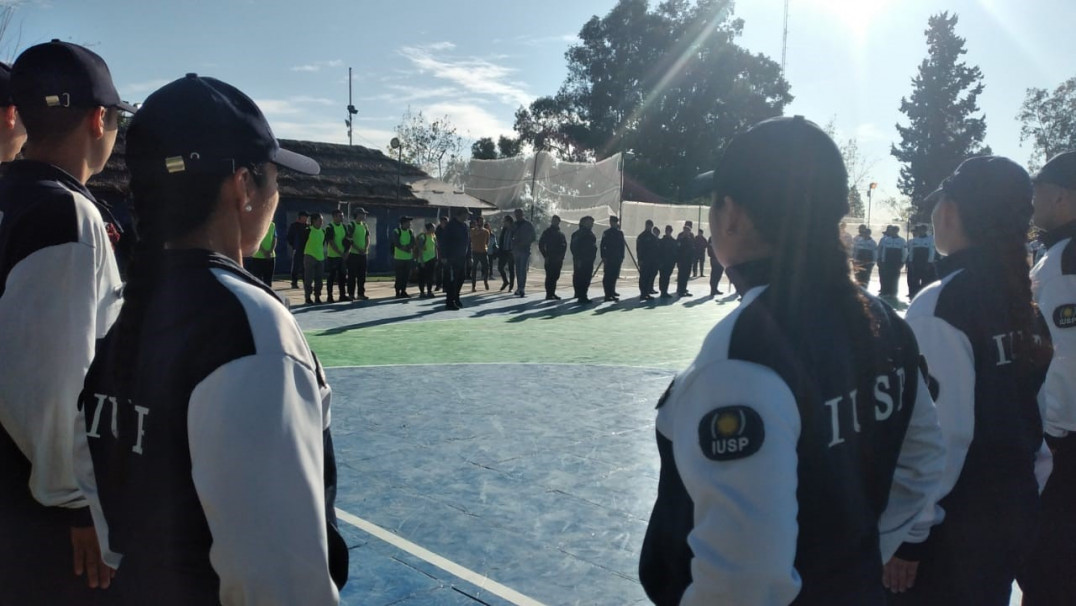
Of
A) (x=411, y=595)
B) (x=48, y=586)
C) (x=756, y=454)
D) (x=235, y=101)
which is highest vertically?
(x=235, y=101)

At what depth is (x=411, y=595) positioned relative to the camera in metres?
3.77

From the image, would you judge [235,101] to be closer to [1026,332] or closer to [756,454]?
[756,454]

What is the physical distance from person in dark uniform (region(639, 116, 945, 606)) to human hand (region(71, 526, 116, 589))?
1.56 metres

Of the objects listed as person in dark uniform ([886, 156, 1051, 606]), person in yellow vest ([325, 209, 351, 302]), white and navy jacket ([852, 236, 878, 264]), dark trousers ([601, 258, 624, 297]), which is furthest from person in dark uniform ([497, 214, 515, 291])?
person in dark uniform ([886, 156, 1051, 606])

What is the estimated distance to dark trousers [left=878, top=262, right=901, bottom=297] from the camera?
21.8 meters

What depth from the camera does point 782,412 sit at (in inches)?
58.9

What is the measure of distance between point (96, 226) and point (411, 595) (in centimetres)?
229

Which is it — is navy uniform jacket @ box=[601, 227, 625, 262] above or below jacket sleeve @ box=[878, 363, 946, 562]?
above

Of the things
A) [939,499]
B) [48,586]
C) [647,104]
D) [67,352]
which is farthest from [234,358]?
[647,104]

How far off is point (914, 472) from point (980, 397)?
69cm

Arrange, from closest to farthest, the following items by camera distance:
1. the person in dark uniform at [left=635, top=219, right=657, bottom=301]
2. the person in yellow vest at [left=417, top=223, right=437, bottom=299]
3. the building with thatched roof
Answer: the person in yellow vest at [left=417, top=223, right=437, bottom=299], the person in dark uniform at [left=635, top=219, right=657, bottom=301], the building with thatched roof

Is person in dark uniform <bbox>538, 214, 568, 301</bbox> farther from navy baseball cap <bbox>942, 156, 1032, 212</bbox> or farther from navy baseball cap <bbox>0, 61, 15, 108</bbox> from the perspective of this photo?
navy baseball cap <bbox>942, 156, 1032, 212</bbox>

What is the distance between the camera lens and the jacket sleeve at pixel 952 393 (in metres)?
2.45

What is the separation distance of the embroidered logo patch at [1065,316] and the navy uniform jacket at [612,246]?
16.6 m
